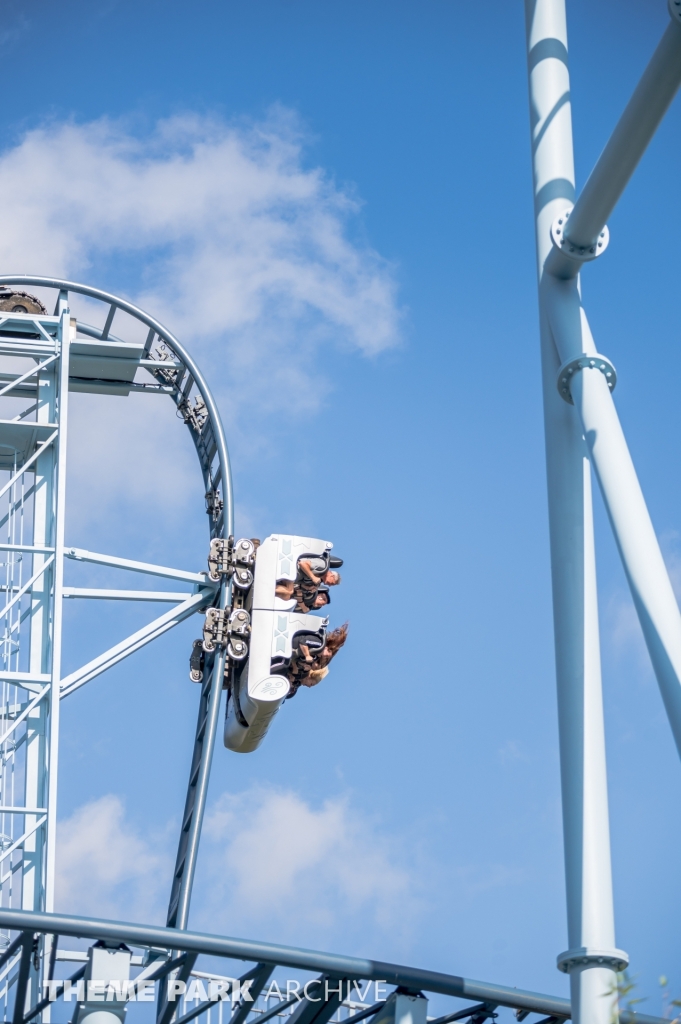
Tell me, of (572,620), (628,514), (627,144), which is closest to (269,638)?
(572,620)

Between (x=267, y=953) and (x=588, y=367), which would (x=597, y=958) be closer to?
(x=267, y=953)

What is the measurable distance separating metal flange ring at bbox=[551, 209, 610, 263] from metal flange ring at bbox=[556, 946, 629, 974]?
189 inches

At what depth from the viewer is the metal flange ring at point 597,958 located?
8812mm

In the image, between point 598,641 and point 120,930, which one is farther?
point 120,930

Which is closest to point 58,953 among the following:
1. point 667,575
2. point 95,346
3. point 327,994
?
point 327,994

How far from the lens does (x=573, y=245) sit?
34.7ft

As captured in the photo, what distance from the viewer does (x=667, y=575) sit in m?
8.98

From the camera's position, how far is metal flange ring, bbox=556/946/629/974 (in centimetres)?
881

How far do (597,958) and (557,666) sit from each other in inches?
74.2

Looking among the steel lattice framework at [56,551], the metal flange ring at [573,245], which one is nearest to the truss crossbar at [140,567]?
the steel lattice framework at [56,551]

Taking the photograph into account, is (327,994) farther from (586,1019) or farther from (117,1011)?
(586,1019)

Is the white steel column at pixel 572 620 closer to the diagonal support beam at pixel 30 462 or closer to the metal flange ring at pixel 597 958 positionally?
the metal flange ring at pixel 597 958

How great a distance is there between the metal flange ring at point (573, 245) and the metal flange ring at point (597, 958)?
15.7ft

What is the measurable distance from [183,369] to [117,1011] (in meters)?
9.38
